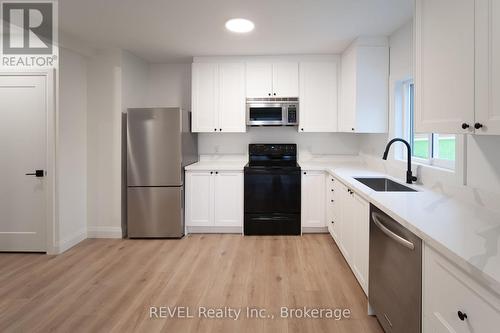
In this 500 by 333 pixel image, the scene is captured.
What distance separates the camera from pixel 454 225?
4.85 ft

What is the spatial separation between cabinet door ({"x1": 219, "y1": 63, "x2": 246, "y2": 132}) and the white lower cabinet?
1.55 meters

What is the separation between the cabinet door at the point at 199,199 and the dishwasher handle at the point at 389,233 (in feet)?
8.01

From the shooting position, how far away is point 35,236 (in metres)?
3.41

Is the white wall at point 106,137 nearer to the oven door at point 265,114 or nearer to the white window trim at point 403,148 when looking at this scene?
the oven door at point 265,114

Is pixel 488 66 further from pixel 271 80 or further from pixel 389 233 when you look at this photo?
pixel 271 80

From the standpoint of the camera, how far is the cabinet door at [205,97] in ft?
13.9

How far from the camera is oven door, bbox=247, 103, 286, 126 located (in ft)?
13.7

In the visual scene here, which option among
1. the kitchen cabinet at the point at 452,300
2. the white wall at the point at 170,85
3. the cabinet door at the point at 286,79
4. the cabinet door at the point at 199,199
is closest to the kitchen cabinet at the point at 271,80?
the cabinet door at the point at 286,79

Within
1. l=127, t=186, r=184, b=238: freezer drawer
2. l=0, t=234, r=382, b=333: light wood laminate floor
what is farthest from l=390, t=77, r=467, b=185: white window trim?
l=127, t=186, r=184, b=238: freezer drawer

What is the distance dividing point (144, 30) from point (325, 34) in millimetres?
1948

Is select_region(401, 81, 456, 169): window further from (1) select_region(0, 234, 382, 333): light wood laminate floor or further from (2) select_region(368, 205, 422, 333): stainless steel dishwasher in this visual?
(1) select_region(0, 234, 382, 333): light wood laminate floor

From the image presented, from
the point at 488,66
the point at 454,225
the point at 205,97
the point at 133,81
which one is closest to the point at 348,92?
the point at 205,97

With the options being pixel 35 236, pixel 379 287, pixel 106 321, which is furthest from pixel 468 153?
pixel 35 236

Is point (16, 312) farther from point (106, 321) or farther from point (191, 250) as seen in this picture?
point (191, 250)
